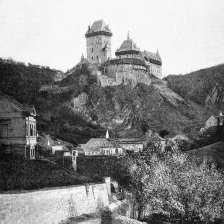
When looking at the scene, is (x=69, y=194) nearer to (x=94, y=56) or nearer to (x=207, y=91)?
(x=94, y=56)

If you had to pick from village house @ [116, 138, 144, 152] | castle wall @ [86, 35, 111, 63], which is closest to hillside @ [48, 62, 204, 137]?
castle wall @ [86, 35, 111, 63]

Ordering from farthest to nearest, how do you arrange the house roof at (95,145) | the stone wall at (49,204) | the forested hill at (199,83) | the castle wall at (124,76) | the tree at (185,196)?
the forested hill at (199,83) < the castle wall at (124,76) < the house roof at (95,145) < the tree at (185,196) < the stone wall at (49,204)

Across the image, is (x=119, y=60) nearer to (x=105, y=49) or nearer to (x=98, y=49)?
(x=105, y=49)

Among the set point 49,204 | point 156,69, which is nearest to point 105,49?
point 156,69

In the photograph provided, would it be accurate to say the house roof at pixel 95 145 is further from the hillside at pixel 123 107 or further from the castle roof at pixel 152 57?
the castle roof at pixel 152 57

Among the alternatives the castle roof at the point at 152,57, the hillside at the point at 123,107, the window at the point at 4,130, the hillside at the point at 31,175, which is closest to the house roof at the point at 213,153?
the hillside at the point at 31,175

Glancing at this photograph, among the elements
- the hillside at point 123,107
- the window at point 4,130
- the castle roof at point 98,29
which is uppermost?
the castle roof at point 98,29
